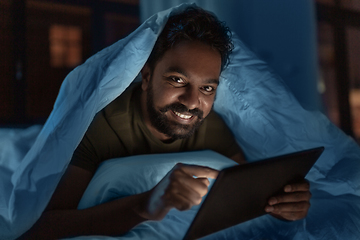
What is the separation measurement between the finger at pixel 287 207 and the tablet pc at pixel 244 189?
0.02m

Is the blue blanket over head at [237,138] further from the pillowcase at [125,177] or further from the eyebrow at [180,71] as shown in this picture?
the eyebrow at [180,71]

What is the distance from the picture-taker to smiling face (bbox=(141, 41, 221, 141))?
909mm

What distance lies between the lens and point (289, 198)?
2.17 ft

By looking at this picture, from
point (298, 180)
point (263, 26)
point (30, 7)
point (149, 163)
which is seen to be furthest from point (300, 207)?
point (30, 7)

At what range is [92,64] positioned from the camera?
0.78m

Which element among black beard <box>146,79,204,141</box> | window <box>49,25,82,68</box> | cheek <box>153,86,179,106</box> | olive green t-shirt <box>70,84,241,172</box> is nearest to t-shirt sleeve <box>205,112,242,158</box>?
olive green t-shirt <box>70,84,241,172</box>

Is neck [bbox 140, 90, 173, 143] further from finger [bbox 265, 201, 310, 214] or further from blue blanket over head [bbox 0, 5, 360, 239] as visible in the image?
finger [bbox 265, 201, 310, 214]

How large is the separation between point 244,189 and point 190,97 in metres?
0.42

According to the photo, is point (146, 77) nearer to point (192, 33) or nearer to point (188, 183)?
point (192, 33)

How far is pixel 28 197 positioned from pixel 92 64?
38cm

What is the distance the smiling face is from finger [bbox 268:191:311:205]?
15.6 inches

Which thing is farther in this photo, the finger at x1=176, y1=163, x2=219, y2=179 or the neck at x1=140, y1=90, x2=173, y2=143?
the neck at x1=140, y1=90, x2=173, y2=143

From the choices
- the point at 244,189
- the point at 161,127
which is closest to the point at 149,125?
the point at 161,127

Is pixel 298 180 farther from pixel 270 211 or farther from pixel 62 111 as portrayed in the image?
pixel 62 111
